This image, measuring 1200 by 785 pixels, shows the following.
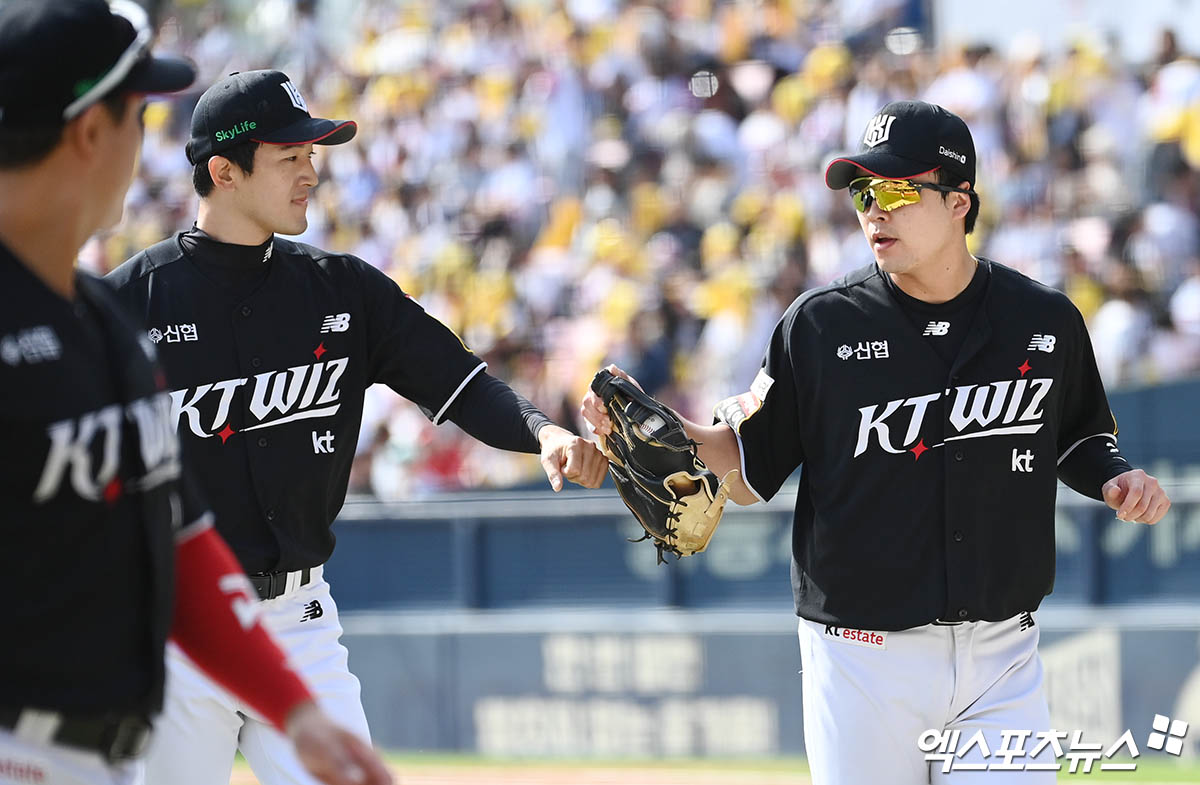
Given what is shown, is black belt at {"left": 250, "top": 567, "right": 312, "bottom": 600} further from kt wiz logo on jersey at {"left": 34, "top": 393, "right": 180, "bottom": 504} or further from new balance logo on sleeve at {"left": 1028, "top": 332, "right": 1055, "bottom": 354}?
new balance logo on sleeve at {"left": 1028, "top": 332, "right": 1055, "bottom": 354}

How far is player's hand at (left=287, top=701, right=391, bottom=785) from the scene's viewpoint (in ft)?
7.66

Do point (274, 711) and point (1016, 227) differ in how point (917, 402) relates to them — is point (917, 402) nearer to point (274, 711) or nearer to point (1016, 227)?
point (274, 711)

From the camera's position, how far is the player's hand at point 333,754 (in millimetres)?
2334

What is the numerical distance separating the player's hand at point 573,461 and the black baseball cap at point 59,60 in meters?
1.73

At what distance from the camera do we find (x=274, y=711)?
2.46m

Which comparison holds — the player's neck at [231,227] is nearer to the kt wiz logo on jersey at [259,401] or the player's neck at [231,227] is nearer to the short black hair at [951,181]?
the kt wiz logo on jersey at [259,401]

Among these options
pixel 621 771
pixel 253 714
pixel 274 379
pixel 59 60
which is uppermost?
pixel 59 60

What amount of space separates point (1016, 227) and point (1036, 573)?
264 inches

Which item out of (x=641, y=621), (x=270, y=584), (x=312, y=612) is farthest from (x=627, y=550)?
(x=270, y=584)

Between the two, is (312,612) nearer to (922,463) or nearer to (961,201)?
(922,463)

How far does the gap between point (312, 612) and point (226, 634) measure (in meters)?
1.64

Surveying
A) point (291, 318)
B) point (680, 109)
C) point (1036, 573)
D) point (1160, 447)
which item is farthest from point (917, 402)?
point (680, 109)

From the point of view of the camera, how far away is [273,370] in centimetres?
418

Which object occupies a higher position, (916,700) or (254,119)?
(254,119)
